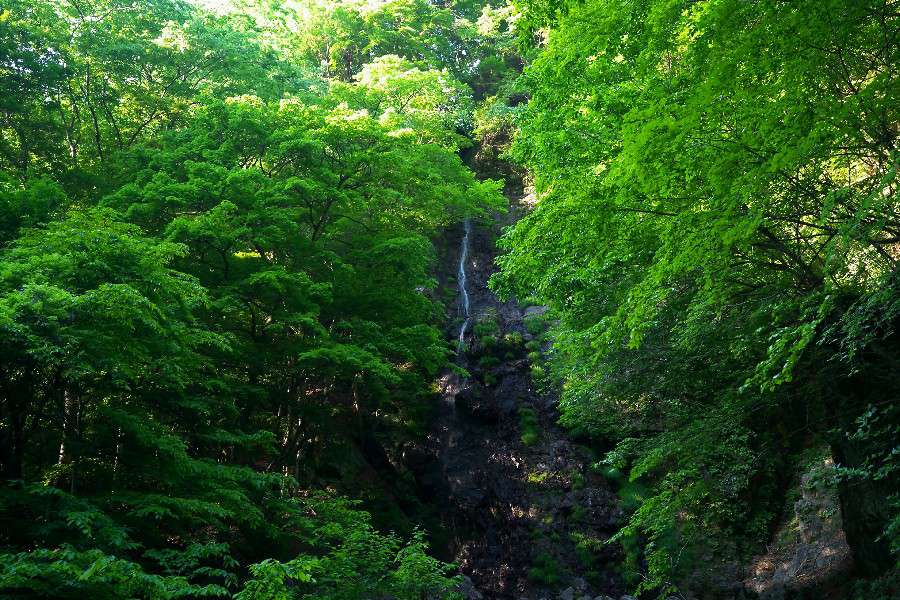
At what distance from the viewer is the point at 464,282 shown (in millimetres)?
22391

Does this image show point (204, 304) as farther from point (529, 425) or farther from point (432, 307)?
point (529, 425)

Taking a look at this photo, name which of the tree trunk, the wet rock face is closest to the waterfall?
the wet rock face

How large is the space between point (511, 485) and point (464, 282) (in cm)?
884

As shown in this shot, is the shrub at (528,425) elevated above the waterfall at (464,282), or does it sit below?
below

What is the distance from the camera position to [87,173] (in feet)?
39.6

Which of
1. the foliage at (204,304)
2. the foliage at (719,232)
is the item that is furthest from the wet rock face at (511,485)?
the foliage at (719,232)

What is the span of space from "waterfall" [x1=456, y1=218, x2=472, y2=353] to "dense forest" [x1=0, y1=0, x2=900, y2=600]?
28 cm

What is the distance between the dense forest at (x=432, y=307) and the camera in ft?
17.2

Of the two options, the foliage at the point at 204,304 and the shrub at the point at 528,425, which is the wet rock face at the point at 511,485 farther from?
the foliage at the point at 204,304

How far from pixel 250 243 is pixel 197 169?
65.0 inches

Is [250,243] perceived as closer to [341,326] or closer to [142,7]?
[341,326]

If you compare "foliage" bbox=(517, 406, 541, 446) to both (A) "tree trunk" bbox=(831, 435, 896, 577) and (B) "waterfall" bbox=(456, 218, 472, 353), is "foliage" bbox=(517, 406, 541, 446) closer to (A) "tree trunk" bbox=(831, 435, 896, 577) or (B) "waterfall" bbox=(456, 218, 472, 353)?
(B) "waterfall" bbox=(456, 218, 472, 353)

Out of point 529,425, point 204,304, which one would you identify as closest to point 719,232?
point 204,304

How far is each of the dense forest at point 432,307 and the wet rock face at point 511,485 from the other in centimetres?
10
